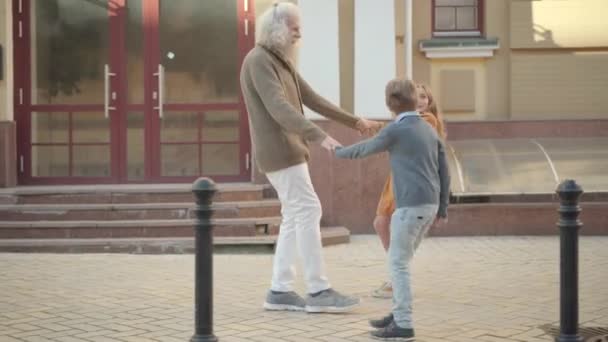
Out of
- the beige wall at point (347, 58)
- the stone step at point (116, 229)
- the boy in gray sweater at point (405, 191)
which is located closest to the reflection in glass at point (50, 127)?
the stone step at point (116, 229)

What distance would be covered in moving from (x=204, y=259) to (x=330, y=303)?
1.41 metres

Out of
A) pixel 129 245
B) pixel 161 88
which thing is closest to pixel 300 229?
pixel 129 245

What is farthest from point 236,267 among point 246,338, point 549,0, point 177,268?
point 549,0

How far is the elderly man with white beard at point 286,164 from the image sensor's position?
625 cm

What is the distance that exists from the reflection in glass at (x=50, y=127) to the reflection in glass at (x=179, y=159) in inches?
46.2

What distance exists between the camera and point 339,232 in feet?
33.4

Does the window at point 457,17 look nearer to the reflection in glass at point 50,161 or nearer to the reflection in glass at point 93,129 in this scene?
the reflection in glass at point 93,129

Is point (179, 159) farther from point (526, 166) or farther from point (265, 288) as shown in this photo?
point (265, 288)

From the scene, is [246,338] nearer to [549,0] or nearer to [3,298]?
[3,298]

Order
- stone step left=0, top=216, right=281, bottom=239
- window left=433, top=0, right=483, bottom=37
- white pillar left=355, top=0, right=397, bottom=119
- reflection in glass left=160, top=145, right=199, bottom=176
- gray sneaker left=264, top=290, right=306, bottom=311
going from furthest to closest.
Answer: window left=433, top=0, right=483, bottom=37
reflection in glass left=160, top=145, right=199, bottom=176
white pillar left=355, top=0, right=397, bottom=119
stone step left=0, top=216, right=281, bottom=239
gray sneaker left=264, top=290, right=306, bottom=311

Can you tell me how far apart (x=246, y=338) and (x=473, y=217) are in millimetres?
5488

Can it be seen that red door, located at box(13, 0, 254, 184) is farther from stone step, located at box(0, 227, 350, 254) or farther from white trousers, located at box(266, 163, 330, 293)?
white trousers, located at box(266, 163, 330, 293)

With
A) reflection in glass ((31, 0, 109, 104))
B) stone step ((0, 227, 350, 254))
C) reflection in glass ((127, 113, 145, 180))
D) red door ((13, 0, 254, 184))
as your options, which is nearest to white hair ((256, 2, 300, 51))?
stone step ((0, 227, 350, 254))

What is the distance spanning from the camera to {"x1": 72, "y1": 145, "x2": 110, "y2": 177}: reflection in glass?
11.3m
